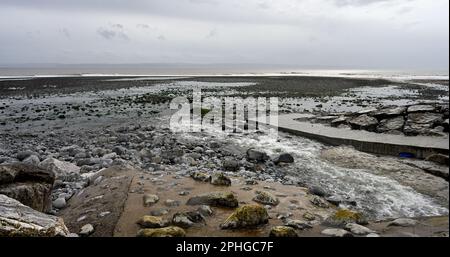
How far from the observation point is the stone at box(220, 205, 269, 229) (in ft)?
Answer: 18.8

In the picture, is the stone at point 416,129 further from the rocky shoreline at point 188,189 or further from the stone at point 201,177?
the stone at point 201,177

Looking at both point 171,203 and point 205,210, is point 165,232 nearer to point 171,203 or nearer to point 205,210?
point 205,210

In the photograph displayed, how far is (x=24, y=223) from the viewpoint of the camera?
193 inches

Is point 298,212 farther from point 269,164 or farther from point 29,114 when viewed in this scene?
point 29,114

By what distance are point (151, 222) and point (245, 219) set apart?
65.0 inches

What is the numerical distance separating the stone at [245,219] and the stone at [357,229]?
140 cm

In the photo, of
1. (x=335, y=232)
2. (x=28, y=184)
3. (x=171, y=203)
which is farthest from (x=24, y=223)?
(x=335, y=232)

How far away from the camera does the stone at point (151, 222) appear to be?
5.88 metres

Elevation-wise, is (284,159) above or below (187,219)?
below

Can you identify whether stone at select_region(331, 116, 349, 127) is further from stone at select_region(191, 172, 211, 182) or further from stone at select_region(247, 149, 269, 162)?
stone at select_region(191, 172, 211, 182)

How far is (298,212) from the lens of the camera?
671 centimetres

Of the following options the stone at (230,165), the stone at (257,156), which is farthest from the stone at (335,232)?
the stone at (257,156)
